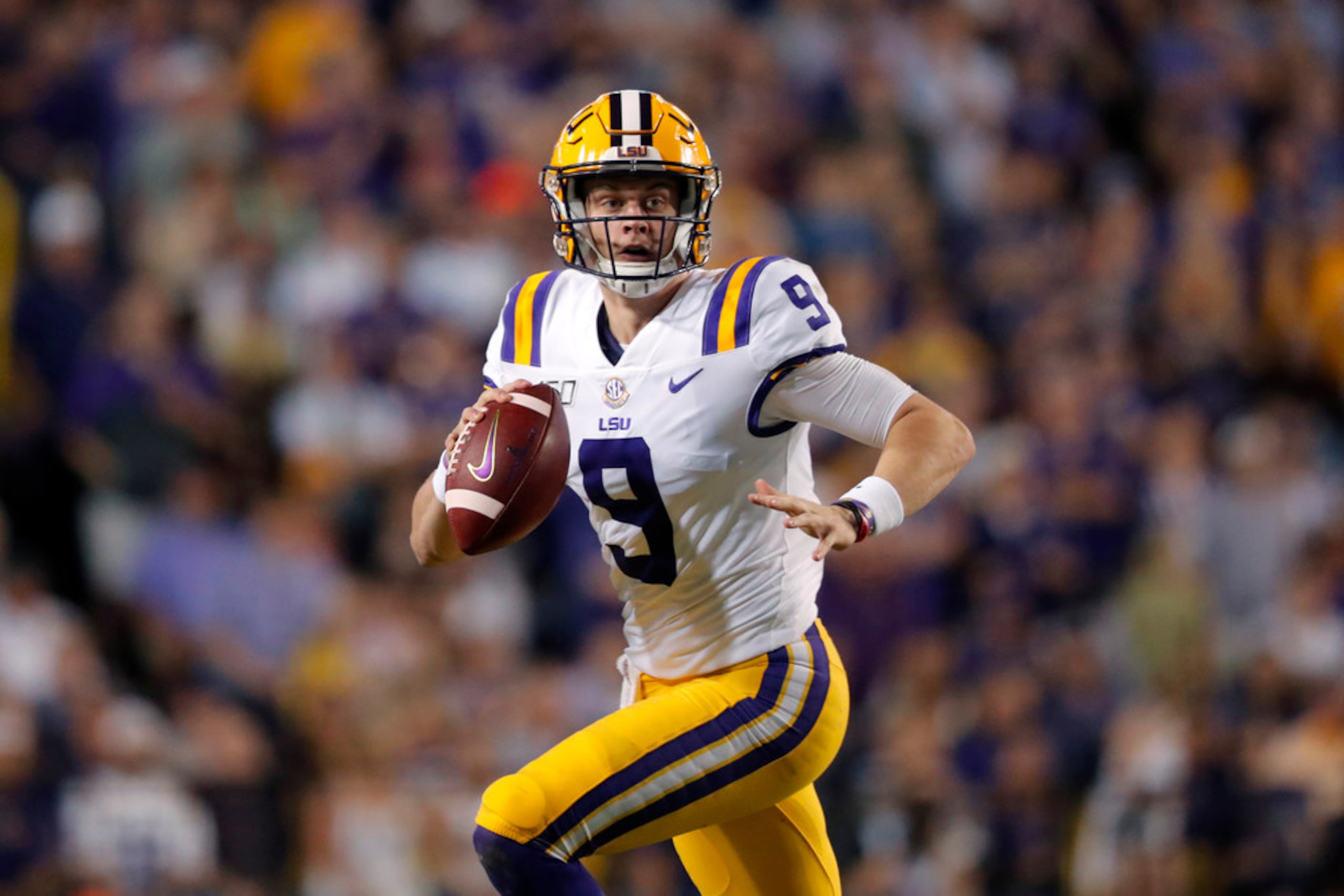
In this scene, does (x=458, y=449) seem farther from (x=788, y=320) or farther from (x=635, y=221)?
(x=788, y=320)

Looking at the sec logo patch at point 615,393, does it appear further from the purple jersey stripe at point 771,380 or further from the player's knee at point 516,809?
the player's knee at point 516,809

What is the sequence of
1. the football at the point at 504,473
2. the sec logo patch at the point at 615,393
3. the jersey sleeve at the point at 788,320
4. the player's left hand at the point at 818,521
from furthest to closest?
1. the sec logo patch at the point at 615,393
2. the jersey sleeve at the point at 788,320
3. the football at the point at 504,473
4. the player's left hand at the point at 818,521

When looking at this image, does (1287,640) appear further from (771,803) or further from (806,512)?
(806,512)

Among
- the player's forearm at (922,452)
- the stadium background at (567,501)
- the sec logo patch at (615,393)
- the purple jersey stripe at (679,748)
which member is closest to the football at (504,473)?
the sec logo patch at (615,393)

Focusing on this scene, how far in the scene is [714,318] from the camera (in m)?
3.76

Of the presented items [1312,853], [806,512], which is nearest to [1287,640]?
[1312,853]

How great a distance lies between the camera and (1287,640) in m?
7.39

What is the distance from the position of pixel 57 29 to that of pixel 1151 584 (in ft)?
18.1

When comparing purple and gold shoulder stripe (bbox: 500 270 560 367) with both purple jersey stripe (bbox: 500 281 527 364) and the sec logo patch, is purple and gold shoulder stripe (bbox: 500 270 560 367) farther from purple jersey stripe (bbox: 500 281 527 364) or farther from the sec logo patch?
the sec logo patch

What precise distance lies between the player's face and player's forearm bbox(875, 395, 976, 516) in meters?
0.63

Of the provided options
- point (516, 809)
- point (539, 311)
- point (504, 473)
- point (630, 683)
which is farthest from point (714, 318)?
point (516, 809)

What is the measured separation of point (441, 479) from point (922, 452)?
1.02 meters

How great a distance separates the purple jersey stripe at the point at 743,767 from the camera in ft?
11.7

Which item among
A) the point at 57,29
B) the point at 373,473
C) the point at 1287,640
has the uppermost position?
the point at 57,29
